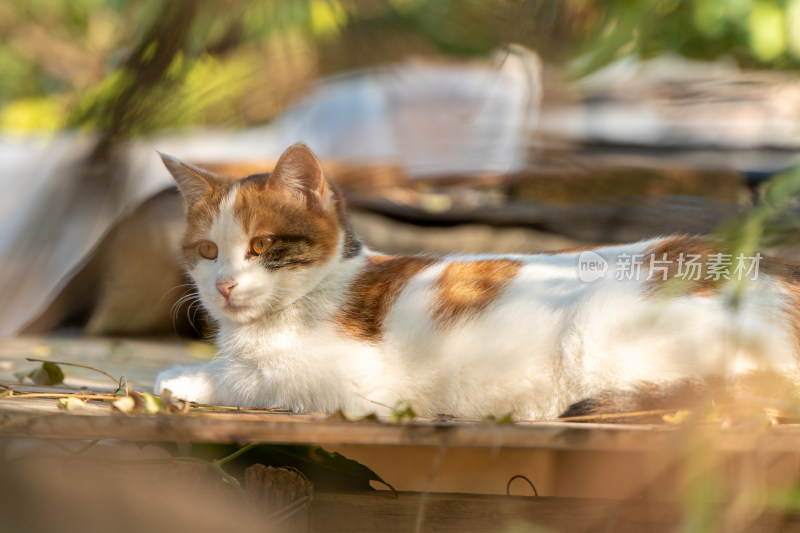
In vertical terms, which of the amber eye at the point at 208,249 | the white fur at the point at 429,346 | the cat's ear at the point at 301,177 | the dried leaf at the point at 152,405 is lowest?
the dried leaf at the point at 152,405

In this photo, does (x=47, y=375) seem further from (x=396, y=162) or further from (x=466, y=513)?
(x=396, y=162)

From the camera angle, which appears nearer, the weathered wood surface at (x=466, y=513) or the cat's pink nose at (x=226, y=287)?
the weathered wood surface at (x=466, y=513)

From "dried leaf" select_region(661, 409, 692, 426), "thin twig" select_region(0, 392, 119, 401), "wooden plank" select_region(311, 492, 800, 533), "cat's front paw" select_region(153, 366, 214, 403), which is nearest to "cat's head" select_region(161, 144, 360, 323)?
"cat's front paw" select_region(153, 366, 214, 403)

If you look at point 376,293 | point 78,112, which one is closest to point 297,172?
point 376,293

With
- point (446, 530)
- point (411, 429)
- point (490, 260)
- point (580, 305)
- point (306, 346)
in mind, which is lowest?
point (446, 530)

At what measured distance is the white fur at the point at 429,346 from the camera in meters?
1.14

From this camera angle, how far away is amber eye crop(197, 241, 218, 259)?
1.32 meters

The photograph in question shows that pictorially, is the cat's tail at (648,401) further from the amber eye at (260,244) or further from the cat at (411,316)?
the amber eye at (260,244)

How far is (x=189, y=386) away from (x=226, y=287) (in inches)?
8.5

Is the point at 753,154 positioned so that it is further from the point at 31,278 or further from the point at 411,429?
the point at 31,278

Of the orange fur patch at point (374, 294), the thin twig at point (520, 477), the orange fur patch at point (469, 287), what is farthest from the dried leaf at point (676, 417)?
the orange fur patch at point (374, 294)

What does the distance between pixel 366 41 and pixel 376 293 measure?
826mm

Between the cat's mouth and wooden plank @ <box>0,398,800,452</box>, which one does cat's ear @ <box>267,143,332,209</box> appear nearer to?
the cat's mouth

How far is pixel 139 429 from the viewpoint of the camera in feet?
2.83
